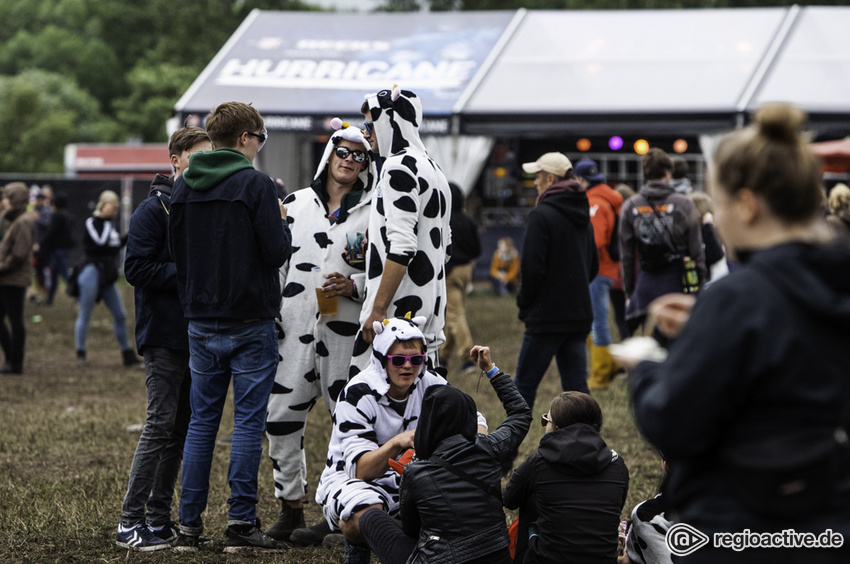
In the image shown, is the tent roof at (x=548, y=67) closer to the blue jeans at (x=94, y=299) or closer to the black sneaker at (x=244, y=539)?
the blue jeans at (x=94, y=299)

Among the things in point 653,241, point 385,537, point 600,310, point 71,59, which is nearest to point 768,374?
point 385,537

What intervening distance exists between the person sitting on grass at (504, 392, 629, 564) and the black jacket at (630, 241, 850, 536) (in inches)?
67.7

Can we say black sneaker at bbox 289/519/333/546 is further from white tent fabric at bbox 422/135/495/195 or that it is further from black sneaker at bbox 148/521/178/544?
white tent fabric at bbox 422/135/495/195

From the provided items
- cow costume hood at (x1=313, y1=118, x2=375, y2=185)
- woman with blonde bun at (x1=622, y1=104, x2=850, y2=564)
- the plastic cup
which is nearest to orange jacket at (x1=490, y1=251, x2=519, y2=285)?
cow costume hood at (x1=313, y1=118, x2=375, y2=185)

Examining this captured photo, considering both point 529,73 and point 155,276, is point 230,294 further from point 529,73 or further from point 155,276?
point 529,73

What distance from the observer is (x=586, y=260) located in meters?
6.17

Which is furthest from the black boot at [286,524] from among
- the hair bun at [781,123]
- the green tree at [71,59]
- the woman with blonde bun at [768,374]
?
the green tree at [71,59]

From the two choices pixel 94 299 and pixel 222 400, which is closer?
pixel 222 400

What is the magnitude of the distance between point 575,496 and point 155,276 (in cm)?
220

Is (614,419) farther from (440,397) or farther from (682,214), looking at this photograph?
(440,397)

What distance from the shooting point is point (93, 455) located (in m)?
6.57

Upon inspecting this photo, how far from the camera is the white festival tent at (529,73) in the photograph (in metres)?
15.7

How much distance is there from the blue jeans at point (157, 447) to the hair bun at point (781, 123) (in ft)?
10.8

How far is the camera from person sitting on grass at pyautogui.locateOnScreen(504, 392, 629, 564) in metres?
3.59
